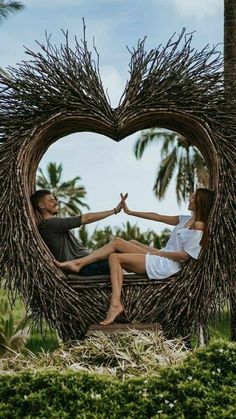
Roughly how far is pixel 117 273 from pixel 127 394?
152 centimetres

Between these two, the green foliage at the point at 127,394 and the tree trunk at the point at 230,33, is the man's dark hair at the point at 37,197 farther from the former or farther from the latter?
the tree trunk at the point at 230,33

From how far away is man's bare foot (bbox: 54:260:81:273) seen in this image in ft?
25.2

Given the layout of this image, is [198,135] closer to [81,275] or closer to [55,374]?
[81,275]

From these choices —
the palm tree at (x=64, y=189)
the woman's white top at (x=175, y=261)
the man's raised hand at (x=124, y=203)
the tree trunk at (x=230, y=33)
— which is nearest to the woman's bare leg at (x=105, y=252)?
the woman's white top at (x=175, y=261)

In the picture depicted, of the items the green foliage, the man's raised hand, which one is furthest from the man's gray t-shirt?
the green foliage

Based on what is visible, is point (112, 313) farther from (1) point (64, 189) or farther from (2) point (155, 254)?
(1) point (64, 189)

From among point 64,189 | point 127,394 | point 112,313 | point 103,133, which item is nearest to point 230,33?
point 103,133

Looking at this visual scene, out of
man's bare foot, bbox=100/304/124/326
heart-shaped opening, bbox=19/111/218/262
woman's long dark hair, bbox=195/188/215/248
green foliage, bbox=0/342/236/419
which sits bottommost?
green foliage, bbox=0/342/236/419

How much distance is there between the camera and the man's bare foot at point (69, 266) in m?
7.69

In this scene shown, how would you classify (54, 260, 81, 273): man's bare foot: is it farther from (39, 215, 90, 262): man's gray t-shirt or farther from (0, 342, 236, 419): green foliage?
(0, 342, 236, 419): green foliage

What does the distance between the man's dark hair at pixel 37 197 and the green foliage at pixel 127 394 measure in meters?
1.86

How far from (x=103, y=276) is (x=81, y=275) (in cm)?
21

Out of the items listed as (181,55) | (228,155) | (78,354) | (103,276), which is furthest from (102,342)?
(181,55)

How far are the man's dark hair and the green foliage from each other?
1.86 meters
